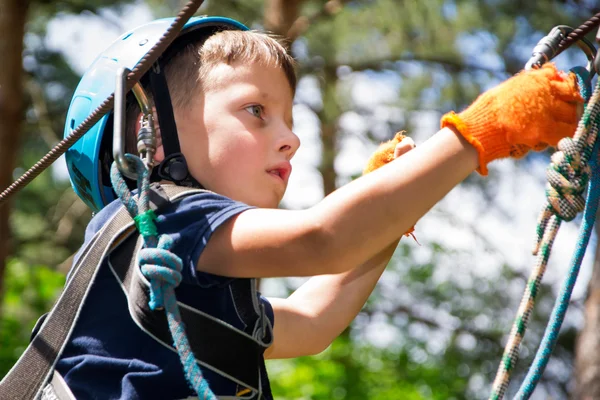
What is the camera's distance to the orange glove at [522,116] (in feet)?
5.29

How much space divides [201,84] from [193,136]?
0.47 ft

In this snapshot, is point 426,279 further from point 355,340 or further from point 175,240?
point 175,240

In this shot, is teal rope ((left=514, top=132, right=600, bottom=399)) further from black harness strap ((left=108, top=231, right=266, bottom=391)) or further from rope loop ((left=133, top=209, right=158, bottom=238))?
rope loop ((left=133, top=209, right=158, bottom=238))

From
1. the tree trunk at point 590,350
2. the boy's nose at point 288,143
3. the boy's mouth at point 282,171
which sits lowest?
the tree trunk at point 590,350

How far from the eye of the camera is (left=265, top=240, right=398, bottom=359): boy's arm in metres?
2.41

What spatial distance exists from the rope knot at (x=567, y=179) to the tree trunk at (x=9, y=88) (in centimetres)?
463

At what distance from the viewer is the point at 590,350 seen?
21.2 feet

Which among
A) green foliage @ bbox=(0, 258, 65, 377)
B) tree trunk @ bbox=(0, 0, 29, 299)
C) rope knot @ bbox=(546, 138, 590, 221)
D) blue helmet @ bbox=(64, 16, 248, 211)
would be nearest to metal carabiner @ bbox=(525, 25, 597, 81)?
rope knot @ bbox=(546, 138, 590, 221)

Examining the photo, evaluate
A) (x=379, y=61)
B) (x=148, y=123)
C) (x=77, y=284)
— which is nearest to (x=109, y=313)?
(x=77, y=284)

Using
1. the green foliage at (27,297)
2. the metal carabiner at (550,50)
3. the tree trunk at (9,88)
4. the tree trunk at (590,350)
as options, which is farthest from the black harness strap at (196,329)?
the green foliage at (27,297)

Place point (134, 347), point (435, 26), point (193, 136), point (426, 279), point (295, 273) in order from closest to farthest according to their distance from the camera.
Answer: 1. point (295, 273)
2. point (134, 347)
3. point (193, 136)
4. point (435, 26)
5. point (426, 279)

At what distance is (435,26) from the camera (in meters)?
9.50

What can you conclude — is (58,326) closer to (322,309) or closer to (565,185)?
(322,309)

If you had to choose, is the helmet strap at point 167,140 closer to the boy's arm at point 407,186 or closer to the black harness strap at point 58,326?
the black harness strap at point 58,326
